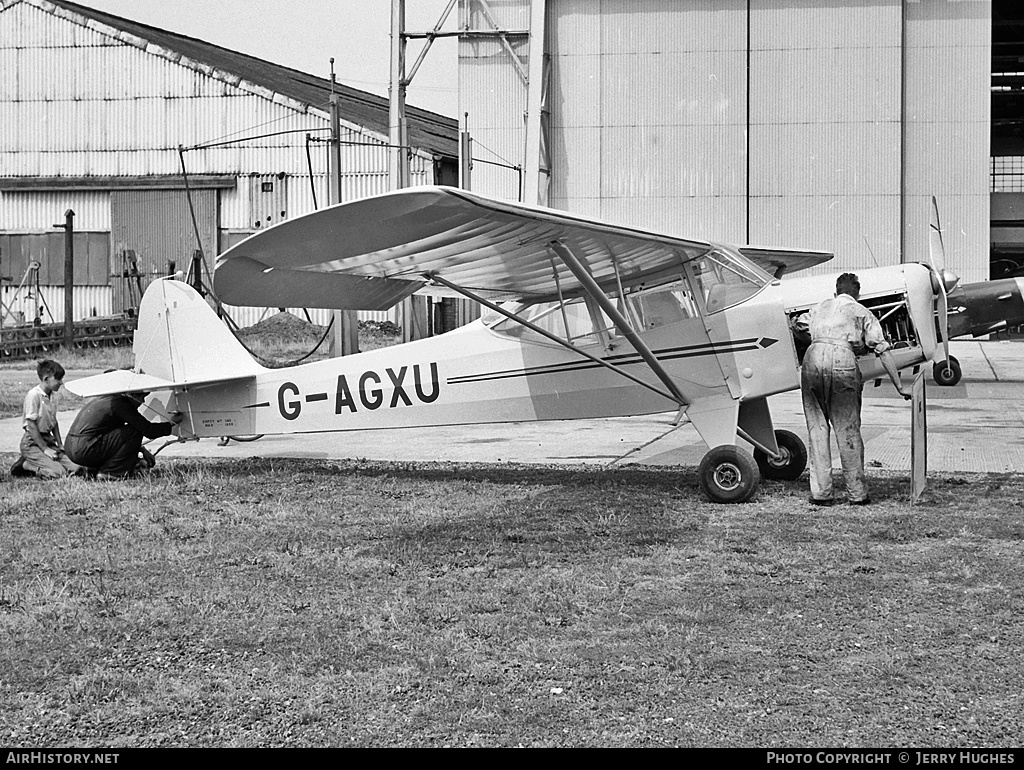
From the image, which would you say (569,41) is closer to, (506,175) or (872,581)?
(506,175)

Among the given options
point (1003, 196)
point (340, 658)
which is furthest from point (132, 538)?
point (1003, 196)

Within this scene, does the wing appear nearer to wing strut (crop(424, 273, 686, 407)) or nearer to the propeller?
wing strut (crop(424, 273, 686, 407))

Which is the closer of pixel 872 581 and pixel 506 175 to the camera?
pixel 872 581

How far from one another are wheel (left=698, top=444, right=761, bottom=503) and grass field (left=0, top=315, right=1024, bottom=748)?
0.16 metres

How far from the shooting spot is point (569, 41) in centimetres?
3073

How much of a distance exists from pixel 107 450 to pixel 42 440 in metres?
0.80

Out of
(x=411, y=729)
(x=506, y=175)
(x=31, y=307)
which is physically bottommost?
(x=411, y=729)

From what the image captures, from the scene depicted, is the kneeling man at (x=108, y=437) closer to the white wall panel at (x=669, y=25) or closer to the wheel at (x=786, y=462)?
the wheel at (x=786, y=462)

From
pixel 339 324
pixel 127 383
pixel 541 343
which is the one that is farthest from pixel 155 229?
pixel 541 343

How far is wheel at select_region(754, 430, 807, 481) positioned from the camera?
1055 cm

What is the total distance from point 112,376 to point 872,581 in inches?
307

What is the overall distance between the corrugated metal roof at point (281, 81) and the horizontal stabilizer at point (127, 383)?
96.8 ft

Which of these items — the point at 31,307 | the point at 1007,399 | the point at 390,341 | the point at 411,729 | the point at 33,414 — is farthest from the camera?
the point at 31,307
